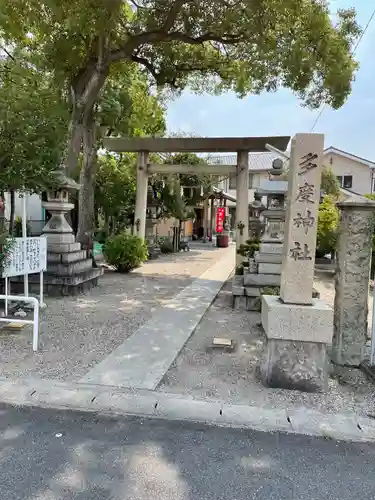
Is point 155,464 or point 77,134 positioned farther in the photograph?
point 77,134

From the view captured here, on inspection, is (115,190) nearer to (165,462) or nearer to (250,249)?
(250,249)

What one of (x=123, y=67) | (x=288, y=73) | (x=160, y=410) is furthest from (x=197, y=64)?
(x=160, y=410)

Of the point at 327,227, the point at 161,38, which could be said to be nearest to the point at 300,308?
the point at 161,38

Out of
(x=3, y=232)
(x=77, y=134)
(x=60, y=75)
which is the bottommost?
(x=3, y=232)

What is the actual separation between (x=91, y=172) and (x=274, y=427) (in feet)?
32.9

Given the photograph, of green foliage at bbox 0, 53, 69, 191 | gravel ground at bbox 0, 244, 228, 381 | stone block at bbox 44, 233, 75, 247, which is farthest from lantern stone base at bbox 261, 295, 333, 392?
stone block at bbox 44, 233, 75, 247

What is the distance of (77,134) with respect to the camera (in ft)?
34.9

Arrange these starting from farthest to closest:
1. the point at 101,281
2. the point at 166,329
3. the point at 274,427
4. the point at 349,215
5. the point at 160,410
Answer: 1. the point at 101,281
2. the point at 166,329
3. the point at 349,215
4. the point at 160,410
5. the point at 274,427

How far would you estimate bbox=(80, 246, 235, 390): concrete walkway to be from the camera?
4098 mm

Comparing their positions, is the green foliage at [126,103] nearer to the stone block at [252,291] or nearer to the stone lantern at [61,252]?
the stone lantern at [61,252]

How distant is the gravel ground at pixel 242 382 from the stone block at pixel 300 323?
535 millimetres

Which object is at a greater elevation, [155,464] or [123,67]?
[123,67]

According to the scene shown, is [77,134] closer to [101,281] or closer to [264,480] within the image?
[101,281]

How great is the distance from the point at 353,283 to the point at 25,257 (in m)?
4.81
